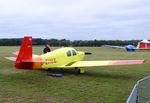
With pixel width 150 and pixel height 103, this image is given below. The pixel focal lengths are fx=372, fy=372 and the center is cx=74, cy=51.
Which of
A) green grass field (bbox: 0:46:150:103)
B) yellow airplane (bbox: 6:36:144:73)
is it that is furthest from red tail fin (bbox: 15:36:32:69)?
green grass field (bbox: 0:46:150:103)

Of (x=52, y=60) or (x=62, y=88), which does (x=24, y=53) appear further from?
(x=62, y=88)

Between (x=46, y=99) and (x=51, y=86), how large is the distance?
287 cm

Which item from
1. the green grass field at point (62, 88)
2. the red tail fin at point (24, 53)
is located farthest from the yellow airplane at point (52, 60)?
the green grass field at point (62, 88)

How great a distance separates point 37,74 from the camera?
1947 centimetres

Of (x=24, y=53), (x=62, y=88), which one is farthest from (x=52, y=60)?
(x=62, y=88)

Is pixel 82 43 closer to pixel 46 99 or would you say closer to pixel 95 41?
pixel 95 41

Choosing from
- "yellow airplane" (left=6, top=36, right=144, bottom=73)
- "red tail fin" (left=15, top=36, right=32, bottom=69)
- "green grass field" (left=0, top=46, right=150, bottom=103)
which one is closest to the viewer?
"green grass field" (left=0, top=46, right=150, bottom=103)

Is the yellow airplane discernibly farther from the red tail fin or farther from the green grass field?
the green grass field

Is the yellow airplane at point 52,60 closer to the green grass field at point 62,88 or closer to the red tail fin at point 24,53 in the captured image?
the red tail fin at point 24,53

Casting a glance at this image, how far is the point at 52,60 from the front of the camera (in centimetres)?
2025

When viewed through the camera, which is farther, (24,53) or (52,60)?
(52,60)

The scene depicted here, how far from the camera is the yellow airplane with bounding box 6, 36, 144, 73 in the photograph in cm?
1769

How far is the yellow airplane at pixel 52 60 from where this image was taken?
17.7 metres

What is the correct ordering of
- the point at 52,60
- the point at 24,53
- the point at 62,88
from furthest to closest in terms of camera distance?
1. the point at 52,60
2. the point at 24,53
3. the point at 62,88
